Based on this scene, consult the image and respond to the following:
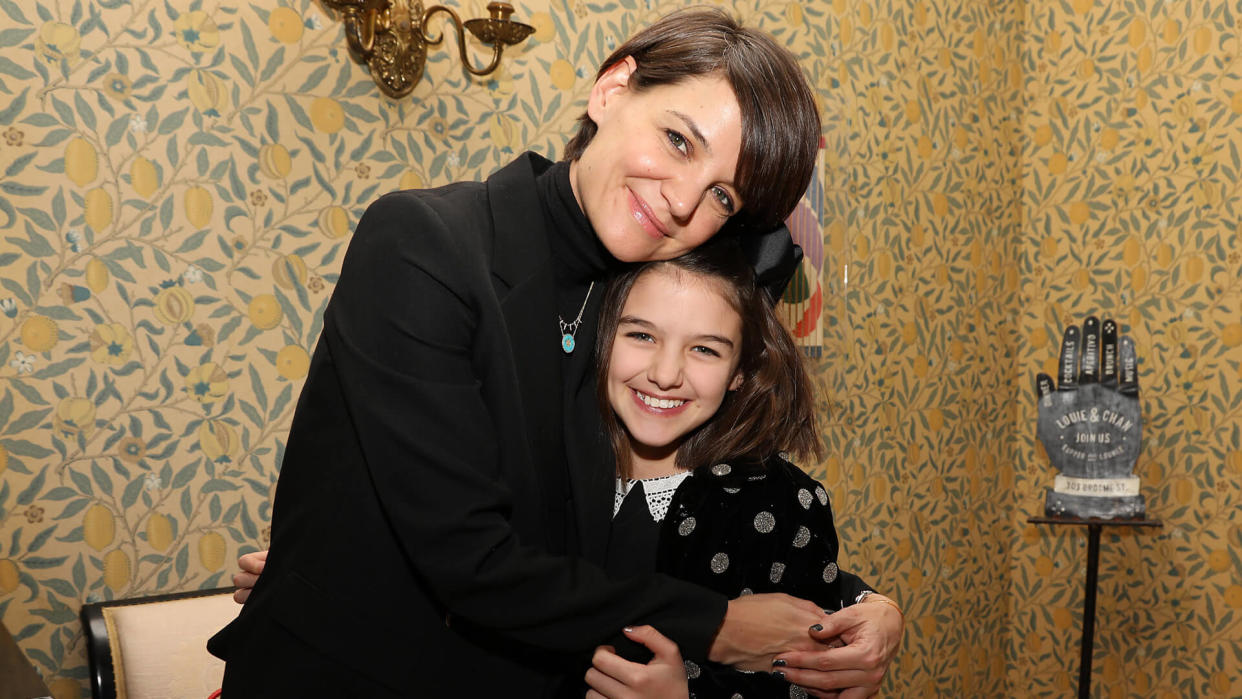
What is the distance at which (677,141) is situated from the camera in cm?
127

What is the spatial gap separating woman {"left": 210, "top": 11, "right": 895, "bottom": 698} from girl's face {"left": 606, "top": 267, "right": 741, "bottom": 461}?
20cm

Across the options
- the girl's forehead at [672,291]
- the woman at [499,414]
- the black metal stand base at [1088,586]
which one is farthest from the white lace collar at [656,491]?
the black metal stand base at [1088,586]

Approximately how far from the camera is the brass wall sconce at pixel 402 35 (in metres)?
2.01

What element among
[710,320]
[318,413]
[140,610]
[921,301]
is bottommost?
[140,610]

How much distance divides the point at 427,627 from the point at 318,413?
0.28 m

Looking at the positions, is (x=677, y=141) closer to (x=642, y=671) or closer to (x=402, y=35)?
(x=642, y=671)

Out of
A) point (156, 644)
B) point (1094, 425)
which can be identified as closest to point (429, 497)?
point (156, 644)

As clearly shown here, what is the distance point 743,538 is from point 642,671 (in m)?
0.36

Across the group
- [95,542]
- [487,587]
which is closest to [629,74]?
[487,587]

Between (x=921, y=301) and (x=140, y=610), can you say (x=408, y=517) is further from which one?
(x=921, y=301)

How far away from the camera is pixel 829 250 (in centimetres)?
311

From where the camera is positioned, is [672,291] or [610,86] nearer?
[610,86]

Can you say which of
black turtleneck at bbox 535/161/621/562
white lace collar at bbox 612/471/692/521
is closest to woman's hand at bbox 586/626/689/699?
black turtleneck at bbox 535/161/621/562

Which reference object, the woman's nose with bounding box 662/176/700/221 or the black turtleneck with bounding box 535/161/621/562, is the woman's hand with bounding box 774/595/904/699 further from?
the woman's nose with bounding box 662/176/700/221
